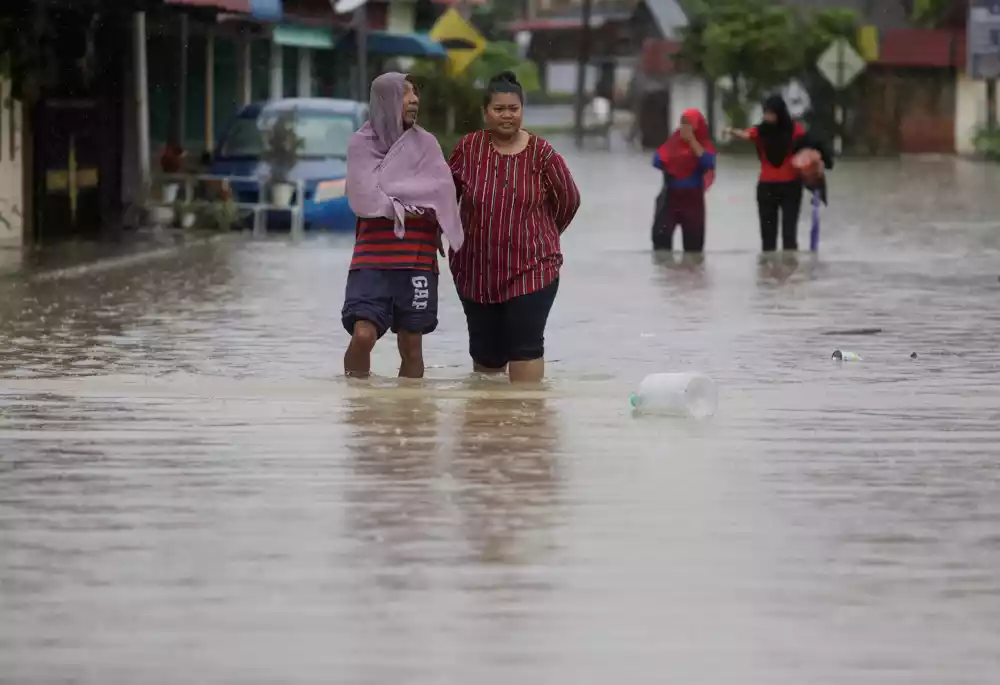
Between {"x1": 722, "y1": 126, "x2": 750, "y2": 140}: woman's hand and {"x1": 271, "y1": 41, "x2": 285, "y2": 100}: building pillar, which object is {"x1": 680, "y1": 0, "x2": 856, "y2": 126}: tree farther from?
{"x1": 722, "y1": 126, "x2": 750, "y2": 140}: woman's hand

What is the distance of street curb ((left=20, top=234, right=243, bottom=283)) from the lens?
69.3 feet

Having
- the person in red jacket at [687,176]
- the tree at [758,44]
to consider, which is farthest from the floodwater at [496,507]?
the tree at [758,44]

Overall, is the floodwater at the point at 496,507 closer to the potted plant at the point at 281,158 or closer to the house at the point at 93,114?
the house at the point at 93,114

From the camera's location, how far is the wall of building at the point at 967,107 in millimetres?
77438

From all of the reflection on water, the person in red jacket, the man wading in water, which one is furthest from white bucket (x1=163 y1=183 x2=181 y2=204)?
the reflection on water

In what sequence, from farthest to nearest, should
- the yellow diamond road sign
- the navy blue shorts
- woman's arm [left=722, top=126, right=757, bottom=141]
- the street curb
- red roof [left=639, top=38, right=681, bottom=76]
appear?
red roof [left=639, top=38, right=681, bottom=76]
the yellow diamond road sign
woman's arm [left=722, top=126, right=757, bottom=141]
the street curb
the navy blue shorts

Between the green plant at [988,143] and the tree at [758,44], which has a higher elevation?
the tree at [758,44]

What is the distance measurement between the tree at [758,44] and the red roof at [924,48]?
70.7 inches

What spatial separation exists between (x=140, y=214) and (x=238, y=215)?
1.00 meters

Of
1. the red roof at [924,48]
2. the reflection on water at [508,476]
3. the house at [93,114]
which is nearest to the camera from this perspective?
the reflection on water at [508,476]

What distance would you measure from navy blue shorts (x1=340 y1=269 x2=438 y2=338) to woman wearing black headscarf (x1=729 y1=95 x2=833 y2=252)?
13.3 meters

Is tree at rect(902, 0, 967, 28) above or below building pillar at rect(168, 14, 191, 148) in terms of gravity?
above

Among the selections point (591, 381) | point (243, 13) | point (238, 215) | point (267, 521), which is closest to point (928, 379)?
point (591, 381)

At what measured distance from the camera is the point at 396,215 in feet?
39.7
